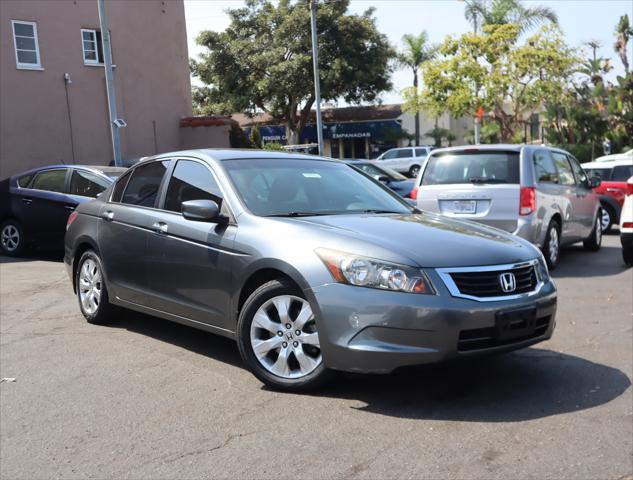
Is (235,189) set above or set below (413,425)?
above

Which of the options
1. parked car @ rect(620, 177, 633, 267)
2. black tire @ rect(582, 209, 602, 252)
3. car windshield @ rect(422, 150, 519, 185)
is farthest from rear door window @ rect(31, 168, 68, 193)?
black tire @ rect(582, 209, 602, 252)

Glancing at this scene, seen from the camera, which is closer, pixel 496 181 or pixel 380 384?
pixel 380 384

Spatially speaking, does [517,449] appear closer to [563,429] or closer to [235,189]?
[563,429]

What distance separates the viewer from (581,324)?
6.90 meters

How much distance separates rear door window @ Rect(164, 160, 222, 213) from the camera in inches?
222

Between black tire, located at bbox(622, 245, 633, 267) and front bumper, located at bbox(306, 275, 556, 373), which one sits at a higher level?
front bumper, located at bbox(306, 275, 556, 373)

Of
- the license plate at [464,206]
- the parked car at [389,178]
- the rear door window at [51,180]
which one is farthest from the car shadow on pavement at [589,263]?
the rear door window at [51,180]

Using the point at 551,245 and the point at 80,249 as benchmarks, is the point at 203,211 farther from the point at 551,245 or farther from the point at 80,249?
the point at 551,245

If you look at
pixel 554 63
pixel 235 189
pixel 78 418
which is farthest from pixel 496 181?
pixel 554 63

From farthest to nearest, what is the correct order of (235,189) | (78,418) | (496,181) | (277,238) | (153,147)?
(153,147)
(496,181)
(235,189)
(277,238)
(78,418)

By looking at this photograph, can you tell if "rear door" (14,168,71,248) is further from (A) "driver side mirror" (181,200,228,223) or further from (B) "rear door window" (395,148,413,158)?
(B) "rear door window" (395,148,413,158)

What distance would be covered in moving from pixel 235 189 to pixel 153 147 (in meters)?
21.9

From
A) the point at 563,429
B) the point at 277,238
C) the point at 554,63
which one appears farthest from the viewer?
the point at 554,63

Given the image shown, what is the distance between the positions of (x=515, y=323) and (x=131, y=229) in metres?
3.21
